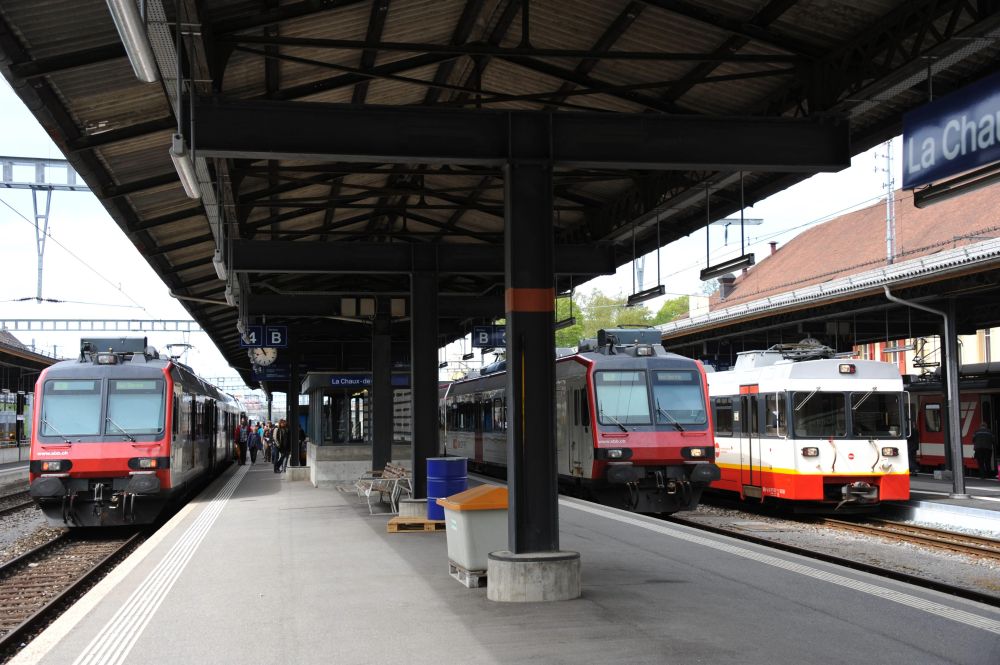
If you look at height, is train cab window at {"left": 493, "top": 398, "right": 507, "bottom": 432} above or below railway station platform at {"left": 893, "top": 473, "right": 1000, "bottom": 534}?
above

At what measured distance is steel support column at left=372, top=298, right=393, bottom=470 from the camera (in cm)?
2125

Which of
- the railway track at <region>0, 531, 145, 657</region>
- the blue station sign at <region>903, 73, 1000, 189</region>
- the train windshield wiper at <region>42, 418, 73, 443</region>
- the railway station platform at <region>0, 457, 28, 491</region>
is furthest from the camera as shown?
the railway station platform at <region>0, 457, 28, 491</region>

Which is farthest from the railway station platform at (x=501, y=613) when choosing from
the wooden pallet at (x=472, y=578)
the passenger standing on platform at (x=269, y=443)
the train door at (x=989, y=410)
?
the passenger standing on platform at (x=269, y=443)

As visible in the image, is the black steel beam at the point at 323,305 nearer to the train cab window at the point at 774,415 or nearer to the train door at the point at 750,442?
the train door at the point at 750,442

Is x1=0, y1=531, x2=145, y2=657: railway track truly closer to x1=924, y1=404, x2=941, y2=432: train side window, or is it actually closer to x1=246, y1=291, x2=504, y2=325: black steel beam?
x1=246, y1=291, x2=504, y2=325: black steel beam

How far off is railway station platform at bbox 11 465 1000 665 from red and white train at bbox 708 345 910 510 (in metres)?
5.90

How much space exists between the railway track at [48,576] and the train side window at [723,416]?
1093 centimetres

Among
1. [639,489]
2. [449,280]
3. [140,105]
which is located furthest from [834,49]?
[449,280]

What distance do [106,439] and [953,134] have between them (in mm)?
14120

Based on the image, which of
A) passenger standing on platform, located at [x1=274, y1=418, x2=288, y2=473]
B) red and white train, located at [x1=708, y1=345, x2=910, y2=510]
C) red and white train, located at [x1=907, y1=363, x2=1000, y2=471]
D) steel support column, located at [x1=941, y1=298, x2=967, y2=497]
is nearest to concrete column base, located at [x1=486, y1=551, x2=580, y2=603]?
red and white train, located at [x1=708, y1=345, x2=910, y2=510]

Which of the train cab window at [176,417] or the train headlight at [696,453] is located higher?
the train cab window at [176,417]

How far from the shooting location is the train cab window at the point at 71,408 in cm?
1739

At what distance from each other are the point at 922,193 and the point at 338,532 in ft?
28.6

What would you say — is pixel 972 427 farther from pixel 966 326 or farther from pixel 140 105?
pixel 140 105
